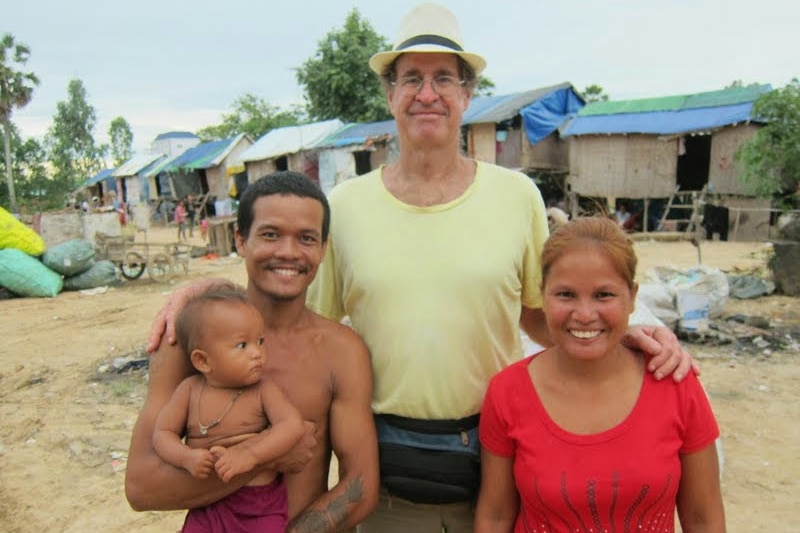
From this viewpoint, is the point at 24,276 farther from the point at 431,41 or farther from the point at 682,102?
the point at 682,102

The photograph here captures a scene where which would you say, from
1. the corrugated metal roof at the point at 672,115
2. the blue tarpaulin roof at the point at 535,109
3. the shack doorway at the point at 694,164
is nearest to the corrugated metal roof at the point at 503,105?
the blue tarpaulin roof at the point at 535,109

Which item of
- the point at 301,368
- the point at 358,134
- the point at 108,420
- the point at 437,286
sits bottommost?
the point at 108,420

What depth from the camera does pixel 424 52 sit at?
2.00m

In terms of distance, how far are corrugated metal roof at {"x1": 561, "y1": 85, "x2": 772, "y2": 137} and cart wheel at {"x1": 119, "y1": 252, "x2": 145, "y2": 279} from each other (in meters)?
13.0

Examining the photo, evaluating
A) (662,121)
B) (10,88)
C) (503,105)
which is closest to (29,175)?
(10,88)

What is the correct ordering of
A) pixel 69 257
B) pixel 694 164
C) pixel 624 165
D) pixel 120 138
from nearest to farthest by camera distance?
pixel 69 257 → pixel 624 165 → pixel 694 164 → pixel 120 138

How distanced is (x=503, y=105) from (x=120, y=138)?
5563cm

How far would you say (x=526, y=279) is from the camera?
207 centimetres

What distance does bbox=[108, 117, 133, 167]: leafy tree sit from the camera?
63.2 m

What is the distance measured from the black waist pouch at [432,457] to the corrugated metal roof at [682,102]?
1659cm

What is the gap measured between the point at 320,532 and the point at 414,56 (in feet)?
5.10

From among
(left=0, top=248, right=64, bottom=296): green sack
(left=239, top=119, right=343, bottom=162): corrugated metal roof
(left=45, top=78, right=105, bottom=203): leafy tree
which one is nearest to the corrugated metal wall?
(left=239, top=119, right=343, bottom=162): corrugated metal roof

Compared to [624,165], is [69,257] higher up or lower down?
lower down

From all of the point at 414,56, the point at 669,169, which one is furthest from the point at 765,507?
the point at 669,169
